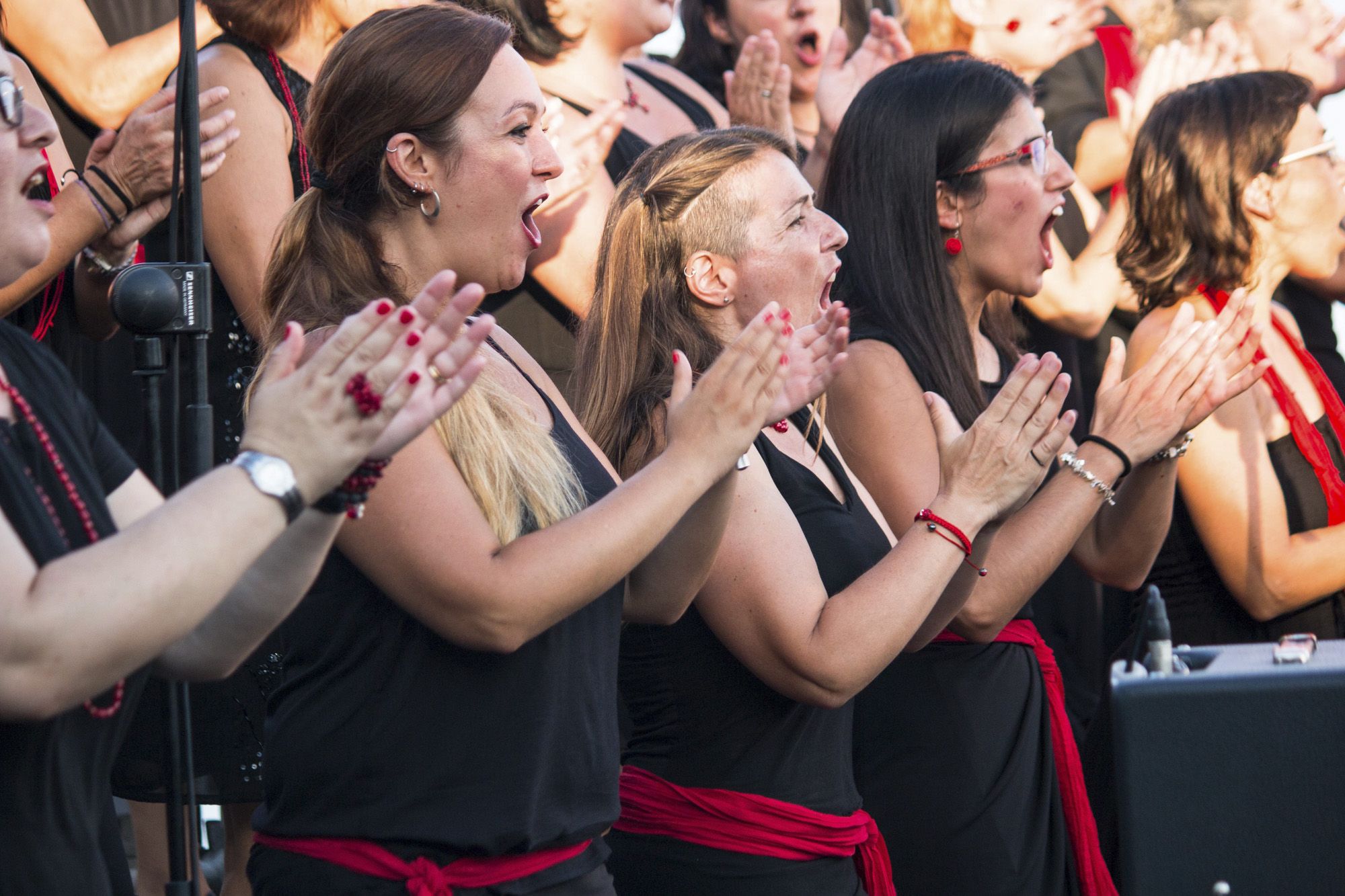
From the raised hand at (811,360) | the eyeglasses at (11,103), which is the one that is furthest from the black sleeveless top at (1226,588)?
the eyeglasses at (11,103)

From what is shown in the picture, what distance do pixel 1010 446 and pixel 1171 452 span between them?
683 mm

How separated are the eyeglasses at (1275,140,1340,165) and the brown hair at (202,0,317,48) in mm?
Answer: 2098

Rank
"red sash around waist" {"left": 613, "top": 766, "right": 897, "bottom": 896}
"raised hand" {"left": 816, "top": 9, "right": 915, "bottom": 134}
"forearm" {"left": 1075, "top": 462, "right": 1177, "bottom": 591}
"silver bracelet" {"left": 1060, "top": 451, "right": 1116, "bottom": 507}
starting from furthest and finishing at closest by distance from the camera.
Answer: "raised hand" {"left": 816, "top": 9, "right": 915, "bottom": 134} < "forearm" {"left": 1075, "top": 462, "right": 1177, "bottom": 591} < "silver bracelet" {"left": 1060, "top": 451, "right": 1116, "bottom": 507} < "red sash around waist" {"left": 613, "top": 766, "right": 897, "bottom": 896}

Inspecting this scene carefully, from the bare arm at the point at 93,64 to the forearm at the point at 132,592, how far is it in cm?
188

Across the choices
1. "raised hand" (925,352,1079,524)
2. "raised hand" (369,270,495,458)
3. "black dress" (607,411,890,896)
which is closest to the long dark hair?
"raised hand" (925,352,1079,524)

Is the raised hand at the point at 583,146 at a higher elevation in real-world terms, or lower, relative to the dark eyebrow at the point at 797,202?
higher

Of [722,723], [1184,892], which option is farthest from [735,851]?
[1184,892]

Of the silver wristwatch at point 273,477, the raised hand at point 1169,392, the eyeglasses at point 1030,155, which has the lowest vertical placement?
the raised hand at point 1169,392

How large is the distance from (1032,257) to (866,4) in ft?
5.98

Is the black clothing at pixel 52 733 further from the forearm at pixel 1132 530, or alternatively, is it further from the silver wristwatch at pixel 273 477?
the forearm at pixel 1132 530

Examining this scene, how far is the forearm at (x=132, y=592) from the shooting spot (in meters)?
1.24

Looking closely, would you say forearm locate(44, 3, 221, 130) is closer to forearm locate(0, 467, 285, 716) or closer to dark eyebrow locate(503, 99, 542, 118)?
dark eyebrow locate(503, 99, 542, 118)

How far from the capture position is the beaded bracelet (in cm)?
148

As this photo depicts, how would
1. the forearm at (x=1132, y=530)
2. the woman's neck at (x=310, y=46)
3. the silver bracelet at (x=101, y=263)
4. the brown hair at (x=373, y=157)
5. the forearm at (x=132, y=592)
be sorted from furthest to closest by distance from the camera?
Answer: the forearm at (x=1132, y=530), the woman's neck at (x=310, y=46), the silver bracelet at (x=101, y=263), the brown hair at (x=373, y=157), the forearm at (x=132, y=592)
